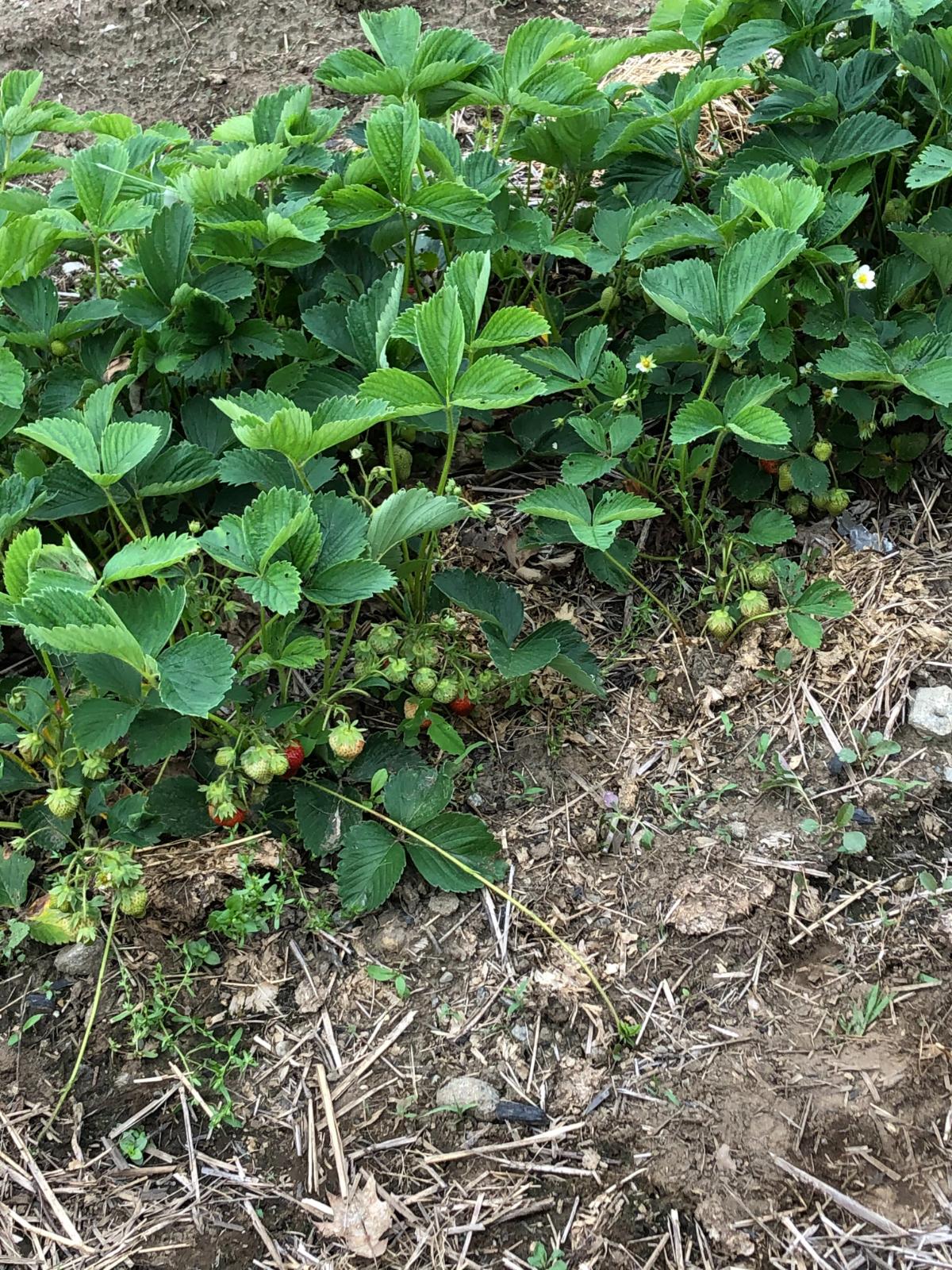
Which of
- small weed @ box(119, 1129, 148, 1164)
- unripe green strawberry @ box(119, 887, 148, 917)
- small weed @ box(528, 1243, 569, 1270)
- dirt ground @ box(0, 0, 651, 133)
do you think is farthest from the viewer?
dirt ground @ box(0, 0, 651, 133)

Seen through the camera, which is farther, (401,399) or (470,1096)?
(401,399)

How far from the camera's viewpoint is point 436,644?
1879 mm

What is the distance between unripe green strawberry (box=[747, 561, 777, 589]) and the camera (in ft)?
6.39

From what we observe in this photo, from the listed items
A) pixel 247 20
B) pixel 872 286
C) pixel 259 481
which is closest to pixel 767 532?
pixel 872 286

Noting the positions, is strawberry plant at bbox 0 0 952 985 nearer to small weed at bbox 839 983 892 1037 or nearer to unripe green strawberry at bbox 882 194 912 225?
unripe green strawberry at bbox 882 194 912 225

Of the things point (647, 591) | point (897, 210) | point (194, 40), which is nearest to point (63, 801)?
point (647, 591)

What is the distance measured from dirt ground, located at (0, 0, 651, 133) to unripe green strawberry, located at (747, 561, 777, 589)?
253 centimetres

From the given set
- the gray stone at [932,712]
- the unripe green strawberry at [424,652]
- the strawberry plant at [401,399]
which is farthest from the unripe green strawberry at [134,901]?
the gray stone at [932,712]

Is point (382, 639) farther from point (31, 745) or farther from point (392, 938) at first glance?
point (31, 745)

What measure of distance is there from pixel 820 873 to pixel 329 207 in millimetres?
1536

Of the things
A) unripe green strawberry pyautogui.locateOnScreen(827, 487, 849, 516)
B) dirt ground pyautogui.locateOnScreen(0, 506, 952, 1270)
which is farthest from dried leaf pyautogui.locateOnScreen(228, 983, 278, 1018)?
unripe green strawberry pyautogui.locateOnScreen(827, 487, 849, 516)

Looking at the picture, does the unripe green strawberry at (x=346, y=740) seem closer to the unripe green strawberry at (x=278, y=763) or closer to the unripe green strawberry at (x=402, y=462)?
the unripe green strawberry at (x=278, y=763)

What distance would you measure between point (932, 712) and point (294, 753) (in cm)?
115

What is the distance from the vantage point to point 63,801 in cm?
162
